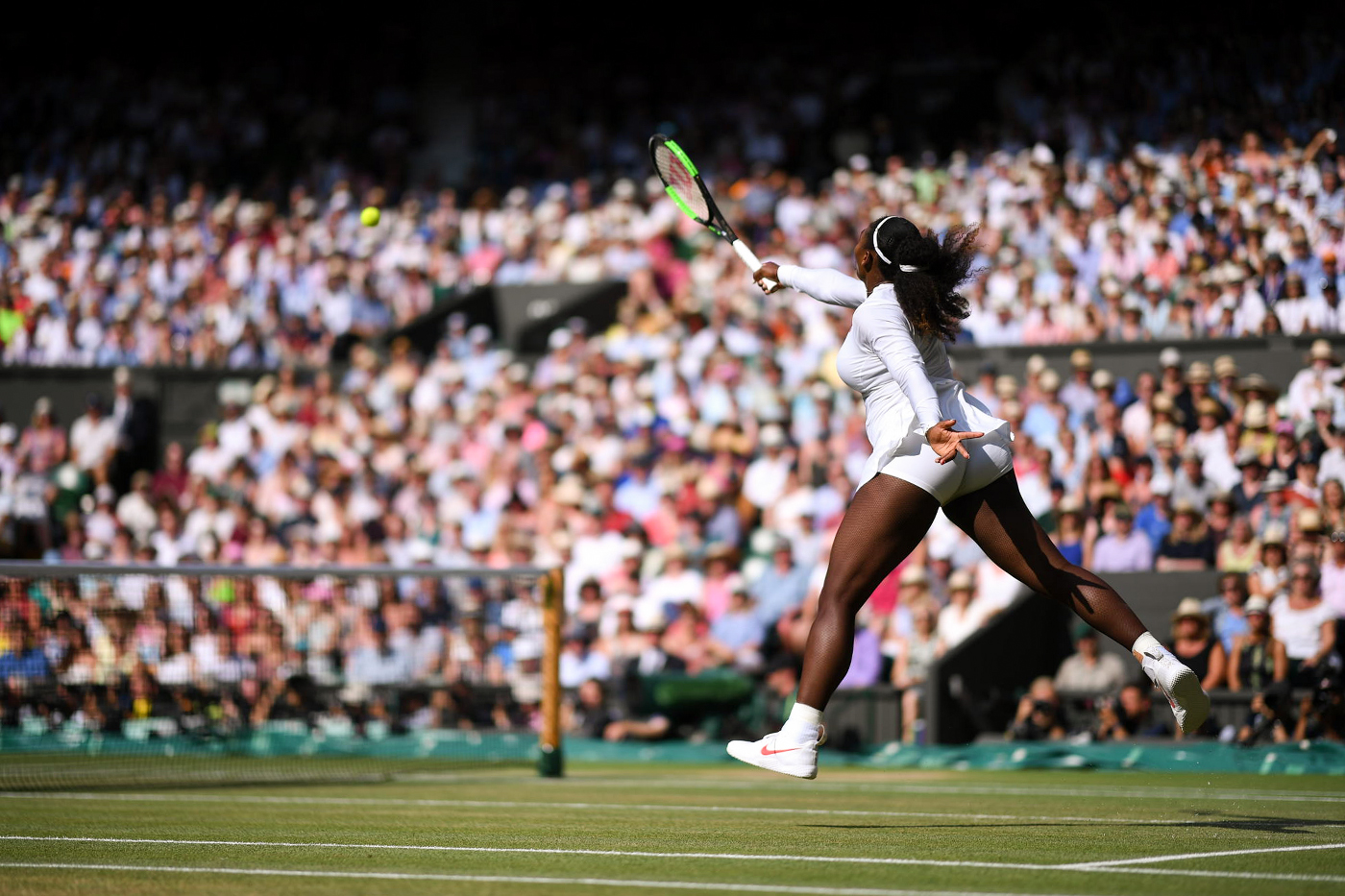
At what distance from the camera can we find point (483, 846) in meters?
5.88

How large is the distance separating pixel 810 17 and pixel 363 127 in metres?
7.14

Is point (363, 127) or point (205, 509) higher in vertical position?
point (363, 127)

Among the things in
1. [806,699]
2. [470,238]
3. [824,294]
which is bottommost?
[806,699]

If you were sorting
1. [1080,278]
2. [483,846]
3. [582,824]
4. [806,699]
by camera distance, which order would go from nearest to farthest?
1. [483,846]
2. [806,699]
3. [582,824]
4. [1080,278]

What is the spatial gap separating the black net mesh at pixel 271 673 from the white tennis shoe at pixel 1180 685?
521cm

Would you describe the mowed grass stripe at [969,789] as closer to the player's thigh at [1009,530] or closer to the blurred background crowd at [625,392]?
the blurred background crowd at [625,392]

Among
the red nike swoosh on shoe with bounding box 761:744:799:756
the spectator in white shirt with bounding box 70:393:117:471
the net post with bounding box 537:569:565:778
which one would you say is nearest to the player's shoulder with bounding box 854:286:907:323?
the red nike swoosh on shoe with bounding box 761:744:799:756

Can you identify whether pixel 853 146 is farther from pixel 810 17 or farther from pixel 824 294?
pixel 824 294

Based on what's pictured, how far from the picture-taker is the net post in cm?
1069

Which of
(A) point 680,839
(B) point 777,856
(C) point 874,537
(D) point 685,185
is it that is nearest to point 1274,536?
(D) point 685,185

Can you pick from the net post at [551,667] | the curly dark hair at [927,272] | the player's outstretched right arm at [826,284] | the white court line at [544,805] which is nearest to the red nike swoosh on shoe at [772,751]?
the white court line at [544,805]

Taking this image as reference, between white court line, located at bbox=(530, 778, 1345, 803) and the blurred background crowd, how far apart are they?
84.0 inches

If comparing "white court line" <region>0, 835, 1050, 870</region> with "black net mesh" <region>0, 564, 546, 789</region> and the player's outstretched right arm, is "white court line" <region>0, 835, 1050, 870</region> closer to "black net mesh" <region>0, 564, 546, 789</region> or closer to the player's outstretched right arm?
the player's outstretched right arm

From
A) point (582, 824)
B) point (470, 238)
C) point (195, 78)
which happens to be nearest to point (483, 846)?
point (582, 824)
